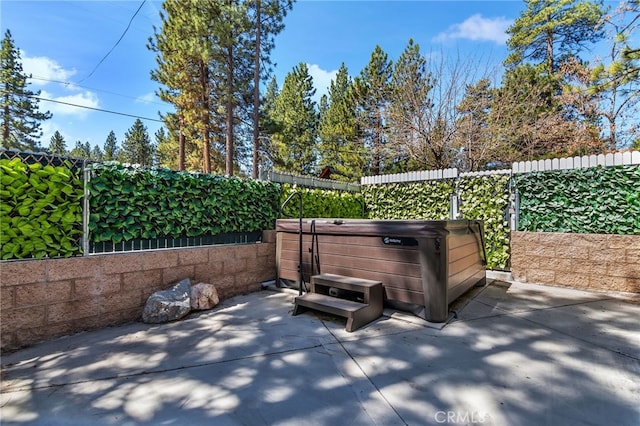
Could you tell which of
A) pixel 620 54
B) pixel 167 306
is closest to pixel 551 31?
pixel 620 54

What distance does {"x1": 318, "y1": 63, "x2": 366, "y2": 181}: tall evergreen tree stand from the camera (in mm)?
13648

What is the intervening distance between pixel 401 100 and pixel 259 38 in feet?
19.8

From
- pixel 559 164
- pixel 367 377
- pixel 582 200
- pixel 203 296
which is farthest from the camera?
pixel 559 164

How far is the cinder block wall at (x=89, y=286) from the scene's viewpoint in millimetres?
2400

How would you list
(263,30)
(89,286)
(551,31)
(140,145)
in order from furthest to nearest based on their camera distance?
(140,145) < (551,31) < (263,30) < (89,286)

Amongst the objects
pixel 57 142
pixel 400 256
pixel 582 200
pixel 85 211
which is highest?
pixel 57 142

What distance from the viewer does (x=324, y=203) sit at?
5676 mm

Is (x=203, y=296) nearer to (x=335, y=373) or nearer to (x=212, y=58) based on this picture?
(x=335, y=373)

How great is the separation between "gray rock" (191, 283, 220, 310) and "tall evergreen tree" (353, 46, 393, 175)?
8.59 meters

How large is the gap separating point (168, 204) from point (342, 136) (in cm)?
1199

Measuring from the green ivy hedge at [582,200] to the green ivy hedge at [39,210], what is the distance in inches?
232

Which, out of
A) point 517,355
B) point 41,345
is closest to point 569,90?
point 517,355

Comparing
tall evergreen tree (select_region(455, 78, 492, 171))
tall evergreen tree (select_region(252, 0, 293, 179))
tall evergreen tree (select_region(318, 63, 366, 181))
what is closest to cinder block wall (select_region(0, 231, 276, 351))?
tall evergreen tree (select_region(455, 78, 492, 171))

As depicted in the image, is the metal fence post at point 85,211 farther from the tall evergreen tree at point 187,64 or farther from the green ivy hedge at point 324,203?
the tall evergreen tree at point 187,64
